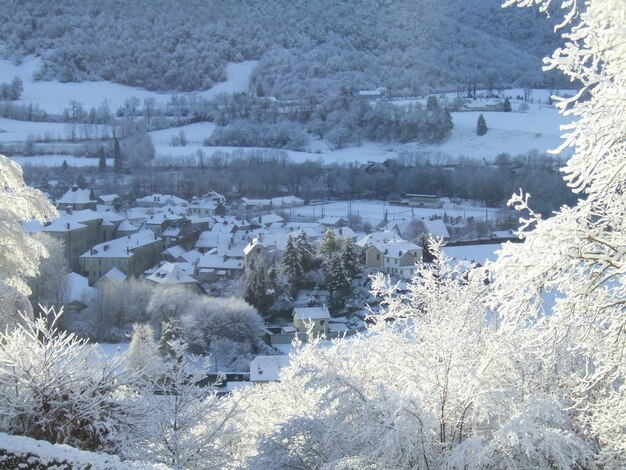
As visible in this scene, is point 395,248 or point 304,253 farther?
point 395,248

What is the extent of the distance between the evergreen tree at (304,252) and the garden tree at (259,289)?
2.04m

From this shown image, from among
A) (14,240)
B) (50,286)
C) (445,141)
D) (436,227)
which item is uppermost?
(14,240)

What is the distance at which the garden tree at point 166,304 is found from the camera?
2052cm

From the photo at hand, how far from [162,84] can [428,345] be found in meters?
91.4

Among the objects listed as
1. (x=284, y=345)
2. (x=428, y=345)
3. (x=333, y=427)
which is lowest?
(x=284, y=345)

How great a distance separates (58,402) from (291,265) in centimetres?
1897

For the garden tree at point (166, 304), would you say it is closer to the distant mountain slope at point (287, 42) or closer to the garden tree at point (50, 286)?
the garden tree at point (50, 286)

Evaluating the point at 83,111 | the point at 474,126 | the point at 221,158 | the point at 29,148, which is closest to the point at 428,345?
the point at 221,158

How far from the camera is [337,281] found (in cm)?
2252

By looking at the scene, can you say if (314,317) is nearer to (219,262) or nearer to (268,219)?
(219,262)

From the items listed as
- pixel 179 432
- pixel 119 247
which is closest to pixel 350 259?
pixel 119 247

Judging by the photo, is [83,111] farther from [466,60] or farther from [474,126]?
[466,60]

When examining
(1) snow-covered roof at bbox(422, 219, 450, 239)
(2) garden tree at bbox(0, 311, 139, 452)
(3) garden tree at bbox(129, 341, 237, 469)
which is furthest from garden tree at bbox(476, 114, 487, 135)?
(2) garden tree at bbox(0, 311, 139, 452)

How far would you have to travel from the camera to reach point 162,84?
3607 inches
